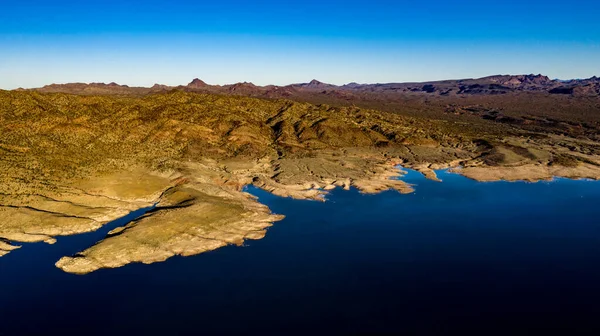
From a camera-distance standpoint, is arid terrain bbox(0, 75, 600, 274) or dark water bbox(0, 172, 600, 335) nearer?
dark water bbox(0, 172, 600, 335)

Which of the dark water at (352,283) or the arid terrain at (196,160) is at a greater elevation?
the arid terrain at (196,160)

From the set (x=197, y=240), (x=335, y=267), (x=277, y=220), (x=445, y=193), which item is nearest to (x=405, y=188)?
(x=445, y=193)

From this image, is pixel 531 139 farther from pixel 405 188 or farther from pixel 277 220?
pixel 277 220

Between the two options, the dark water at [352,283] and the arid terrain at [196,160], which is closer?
the dark water at [352,283]

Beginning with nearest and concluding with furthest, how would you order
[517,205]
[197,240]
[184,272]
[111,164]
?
[184,272] → [197,240] → [517,205] → [111,164]
